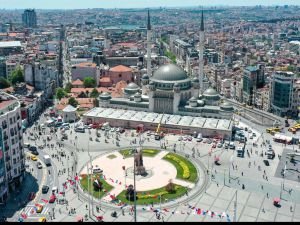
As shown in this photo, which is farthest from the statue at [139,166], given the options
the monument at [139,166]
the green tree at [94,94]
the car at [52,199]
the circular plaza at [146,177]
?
the green tree at [94,94]

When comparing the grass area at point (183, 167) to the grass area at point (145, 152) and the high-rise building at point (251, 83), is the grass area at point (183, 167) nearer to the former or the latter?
the grass area at point (145, 152)

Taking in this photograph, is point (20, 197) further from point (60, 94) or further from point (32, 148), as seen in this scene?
point (60, 94)

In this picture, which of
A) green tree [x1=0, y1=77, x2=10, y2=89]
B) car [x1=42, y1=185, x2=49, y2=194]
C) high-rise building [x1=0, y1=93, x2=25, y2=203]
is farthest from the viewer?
green tree [x1=0, y1=77, x2=10, y2=89]

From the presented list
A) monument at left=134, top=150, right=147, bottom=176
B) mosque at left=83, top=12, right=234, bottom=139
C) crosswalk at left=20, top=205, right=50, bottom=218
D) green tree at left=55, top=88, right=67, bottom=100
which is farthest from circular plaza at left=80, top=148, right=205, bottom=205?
green tree at left=55, top=88, right=67, bottom=100

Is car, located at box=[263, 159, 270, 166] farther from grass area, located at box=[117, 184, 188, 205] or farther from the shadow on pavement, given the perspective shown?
the shadow on pavement

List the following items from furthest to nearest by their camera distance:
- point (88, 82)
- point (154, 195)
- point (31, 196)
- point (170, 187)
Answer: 1. point (88, 82)
2. point (170, 187)
3. point (154, 195)
4. point (31, 196)

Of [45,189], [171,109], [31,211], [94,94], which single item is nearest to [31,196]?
[45,189]
